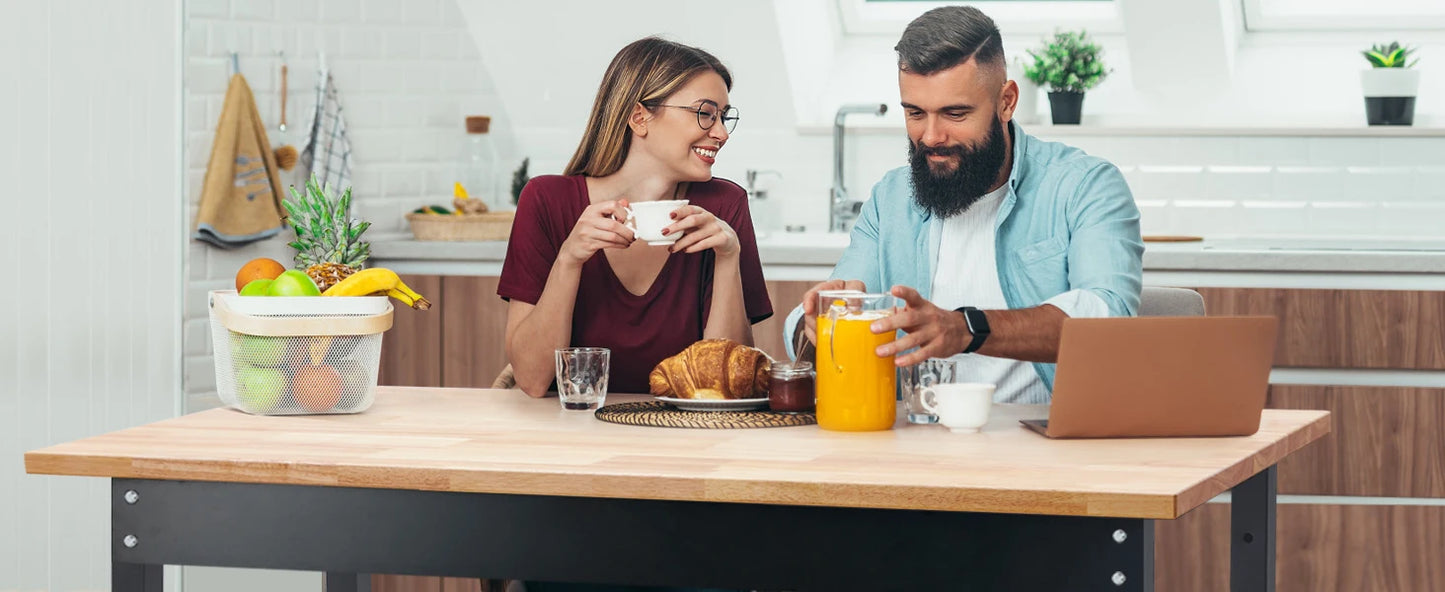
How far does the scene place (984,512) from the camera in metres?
1.55

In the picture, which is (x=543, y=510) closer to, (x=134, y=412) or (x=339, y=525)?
(x=339, y=525)

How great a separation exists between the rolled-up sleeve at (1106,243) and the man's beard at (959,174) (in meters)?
0.14

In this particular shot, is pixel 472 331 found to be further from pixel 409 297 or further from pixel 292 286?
pixel 292 286

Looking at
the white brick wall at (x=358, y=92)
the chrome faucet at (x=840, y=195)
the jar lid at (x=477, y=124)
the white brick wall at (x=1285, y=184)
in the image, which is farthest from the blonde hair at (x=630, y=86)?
the white brick wall at (x=1285, y=184)

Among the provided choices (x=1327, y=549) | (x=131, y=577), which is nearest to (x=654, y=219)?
(x=131, y=577)

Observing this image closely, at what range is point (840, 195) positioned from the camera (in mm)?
4367

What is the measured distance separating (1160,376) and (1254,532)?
0.30 meters

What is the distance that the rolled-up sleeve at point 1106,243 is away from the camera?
223 centimetres

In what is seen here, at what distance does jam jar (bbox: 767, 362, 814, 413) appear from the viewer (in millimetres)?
2033

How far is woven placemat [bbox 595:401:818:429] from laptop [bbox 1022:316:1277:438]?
335 millimetres

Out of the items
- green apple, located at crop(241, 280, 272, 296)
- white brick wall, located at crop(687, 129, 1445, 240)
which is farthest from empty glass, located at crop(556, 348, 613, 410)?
white brick wall, located at crop(687, 129, 1445, 240)

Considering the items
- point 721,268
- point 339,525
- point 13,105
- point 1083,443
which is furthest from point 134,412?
point 1083,443

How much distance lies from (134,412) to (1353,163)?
122 inches

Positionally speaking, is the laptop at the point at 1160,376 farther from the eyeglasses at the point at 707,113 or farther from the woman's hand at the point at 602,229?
the eyeglasses at the point at 707,113
